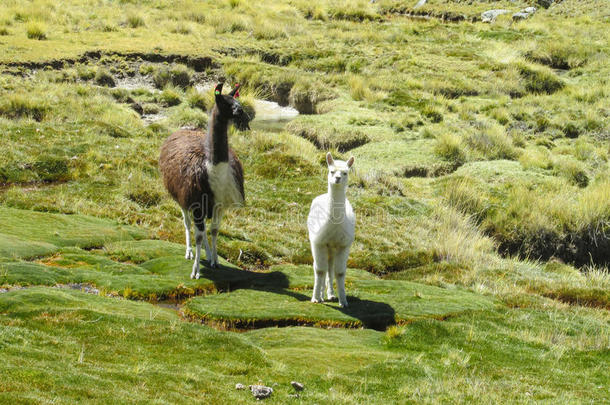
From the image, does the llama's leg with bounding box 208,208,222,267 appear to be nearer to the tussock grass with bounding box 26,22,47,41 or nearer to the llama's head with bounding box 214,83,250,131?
the llama's head with bounding box 214,83,250,131

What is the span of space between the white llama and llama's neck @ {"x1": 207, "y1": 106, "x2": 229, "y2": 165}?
1913mm

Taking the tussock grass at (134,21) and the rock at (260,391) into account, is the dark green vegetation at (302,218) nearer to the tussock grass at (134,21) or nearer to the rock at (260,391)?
the tussock grass at (134,21)

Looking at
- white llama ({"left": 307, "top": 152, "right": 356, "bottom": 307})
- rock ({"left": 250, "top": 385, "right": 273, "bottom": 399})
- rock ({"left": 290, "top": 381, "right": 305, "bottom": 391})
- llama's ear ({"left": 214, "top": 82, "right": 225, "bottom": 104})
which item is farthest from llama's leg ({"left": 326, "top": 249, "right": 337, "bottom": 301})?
rock ({"left": 250, "top": 385, "right": 273, "bottom": 399})

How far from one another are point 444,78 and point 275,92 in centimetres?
905

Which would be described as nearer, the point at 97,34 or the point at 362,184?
the point at 362,184

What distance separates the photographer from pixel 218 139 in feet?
33.0

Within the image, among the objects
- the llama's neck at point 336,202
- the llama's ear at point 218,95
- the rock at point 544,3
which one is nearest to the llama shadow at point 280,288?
the llama's neck at point 336,202

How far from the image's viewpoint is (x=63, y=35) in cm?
3219

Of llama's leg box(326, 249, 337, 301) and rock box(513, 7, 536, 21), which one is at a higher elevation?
rock box(513, 7, 536, 21)

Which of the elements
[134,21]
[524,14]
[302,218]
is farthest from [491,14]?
[302,218]

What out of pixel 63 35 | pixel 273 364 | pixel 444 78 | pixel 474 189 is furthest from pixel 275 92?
pixel 273 364

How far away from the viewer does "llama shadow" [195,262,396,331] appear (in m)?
8.79

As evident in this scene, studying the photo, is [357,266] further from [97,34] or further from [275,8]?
[275,8]

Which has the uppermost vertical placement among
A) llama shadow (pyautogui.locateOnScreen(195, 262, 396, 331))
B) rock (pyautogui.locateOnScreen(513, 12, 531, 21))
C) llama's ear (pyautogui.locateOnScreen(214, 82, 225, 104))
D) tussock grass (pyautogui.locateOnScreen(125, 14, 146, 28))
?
rock (pyautogui.locateOnScreen(513, 12, 531, 21))
